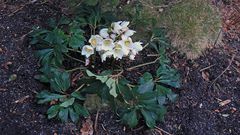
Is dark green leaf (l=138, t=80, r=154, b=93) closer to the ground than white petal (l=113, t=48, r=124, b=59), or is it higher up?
closer to the ground

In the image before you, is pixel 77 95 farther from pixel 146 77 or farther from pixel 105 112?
pixel 146 77

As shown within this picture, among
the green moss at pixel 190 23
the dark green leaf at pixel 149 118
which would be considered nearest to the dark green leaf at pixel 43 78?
the dark green leaf at pixel 149 118

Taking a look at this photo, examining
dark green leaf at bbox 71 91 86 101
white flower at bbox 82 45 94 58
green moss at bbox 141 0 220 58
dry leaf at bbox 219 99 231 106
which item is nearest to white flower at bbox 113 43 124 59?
white flower at bbox 82 45 94 58

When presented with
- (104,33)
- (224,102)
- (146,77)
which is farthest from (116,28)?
(224,102)

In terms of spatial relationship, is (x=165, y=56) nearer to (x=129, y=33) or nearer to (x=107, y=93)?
(x=129, y=33)

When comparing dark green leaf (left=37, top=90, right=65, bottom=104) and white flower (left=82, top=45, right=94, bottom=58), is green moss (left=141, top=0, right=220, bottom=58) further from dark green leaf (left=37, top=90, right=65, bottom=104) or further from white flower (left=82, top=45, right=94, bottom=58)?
dark green leaf (left=37, top=90, right=65, bottom=104)

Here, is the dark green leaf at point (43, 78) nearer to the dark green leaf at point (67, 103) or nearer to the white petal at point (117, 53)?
the dark green leaf at point (67, 103)

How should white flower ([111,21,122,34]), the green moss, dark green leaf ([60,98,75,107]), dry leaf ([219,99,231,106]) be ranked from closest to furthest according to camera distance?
dark green leaf ([60,98,75,107]) → white flower ([111,21,122,34]) → dry leaf ([219,99,231,106]) → the green moss
